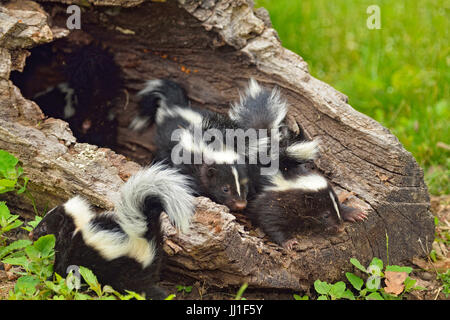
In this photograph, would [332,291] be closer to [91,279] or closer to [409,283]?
[409,283]

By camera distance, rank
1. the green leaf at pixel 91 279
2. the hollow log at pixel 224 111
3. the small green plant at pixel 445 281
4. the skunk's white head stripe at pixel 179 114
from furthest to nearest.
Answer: the skunk's white head stripe at pixel 179 114
the small green plant at pixel 445 281
the hollow log at pixel 224 111
the green leaf at pixel 91 279

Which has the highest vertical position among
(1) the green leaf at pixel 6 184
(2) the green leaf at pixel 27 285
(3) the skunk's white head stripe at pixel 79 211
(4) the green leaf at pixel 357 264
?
(1) the green leaf at pixel 6 184

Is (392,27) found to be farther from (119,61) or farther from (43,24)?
(43,24)

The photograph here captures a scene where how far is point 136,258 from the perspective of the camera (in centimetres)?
285

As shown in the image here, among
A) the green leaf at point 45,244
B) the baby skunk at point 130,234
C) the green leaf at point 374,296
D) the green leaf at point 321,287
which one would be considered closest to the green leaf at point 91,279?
the baby skunk at point 130,234

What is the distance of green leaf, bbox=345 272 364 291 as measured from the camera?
3.07 metres

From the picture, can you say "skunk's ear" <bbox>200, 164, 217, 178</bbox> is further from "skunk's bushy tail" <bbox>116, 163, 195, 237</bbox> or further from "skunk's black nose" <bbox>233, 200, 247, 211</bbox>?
"skunk's bushy tail" <bbox>116, 163, 195, 237</bbox>

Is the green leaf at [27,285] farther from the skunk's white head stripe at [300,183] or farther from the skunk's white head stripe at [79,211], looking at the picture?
the skunk's white head stripe at [300,183]

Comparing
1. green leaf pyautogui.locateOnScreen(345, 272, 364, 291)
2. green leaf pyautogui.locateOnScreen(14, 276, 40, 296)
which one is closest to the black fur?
green leaf pyautogui.locateOnScreen(345, 272, 364, 291)

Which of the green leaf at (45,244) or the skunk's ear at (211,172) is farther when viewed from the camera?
the skunk's ear at (211,172)

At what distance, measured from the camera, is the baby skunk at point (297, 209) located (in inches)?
126

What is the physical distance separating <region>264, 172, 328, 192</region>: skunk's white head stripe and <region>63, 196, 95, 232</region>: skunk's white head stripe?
114cm

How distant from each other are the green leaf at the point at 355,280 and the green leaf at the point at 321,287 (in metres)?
0.16

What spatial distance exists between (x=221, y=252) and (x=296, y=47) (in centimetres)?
368
